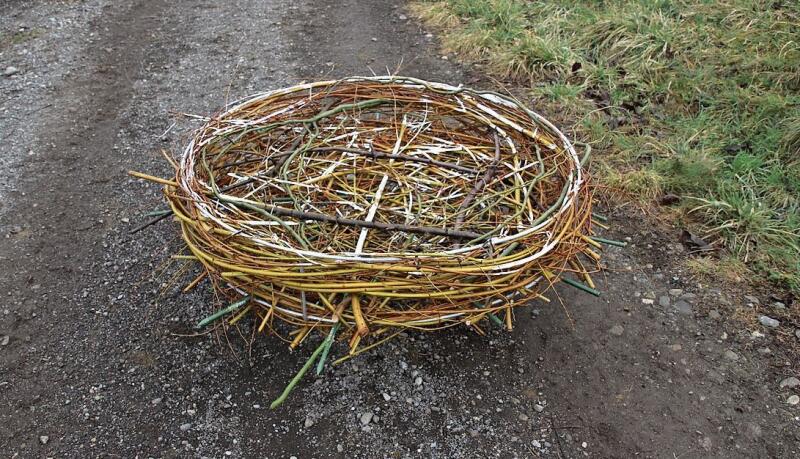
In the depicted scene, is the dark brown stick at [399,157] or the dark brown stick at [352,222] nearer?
the dark brown stick at [352,222]

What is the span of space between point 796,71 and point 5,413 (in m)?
3.76

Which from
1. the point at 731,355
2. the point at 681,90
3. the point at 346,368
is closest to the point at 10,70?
the point at 346,368

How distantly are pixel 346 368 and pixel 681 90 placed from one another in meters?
2.47

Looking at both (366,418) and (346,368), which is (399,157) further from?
(366,418)

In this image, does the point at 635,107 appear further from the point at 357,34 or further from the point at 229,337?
the point at 229,337

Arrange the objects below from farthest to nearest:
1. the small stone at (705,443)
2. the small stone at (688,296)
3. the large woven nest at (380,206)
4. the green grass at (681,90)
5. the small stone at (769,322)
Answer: the green grass at (681,90) → the small stone at (688,296) → the small stone at (769,322) → the small stone at (705,443) → the large woven nest at (380,206)

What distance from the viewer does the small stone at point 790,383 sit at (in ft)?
7.32

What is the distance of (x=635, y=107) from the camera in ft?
11.7

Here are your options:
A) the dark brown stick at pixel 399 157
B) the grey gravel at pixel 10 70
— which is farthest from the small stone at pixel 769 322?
the grey gravel at pixel 10 70

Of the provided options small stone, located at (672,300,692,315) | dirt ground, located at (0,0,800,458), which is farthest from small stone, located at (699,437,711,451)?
small stone, located at (672,300,692,315)

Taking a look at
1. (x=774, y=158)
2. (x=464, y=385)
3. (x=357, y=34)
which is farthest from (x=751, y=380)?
(x=357, y=34)

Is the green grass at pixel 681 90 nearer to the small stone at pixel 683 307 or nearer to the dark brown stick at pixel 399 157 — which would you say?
the small stone at pixel 683 307

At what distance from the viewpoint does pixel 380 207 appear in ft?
7.42

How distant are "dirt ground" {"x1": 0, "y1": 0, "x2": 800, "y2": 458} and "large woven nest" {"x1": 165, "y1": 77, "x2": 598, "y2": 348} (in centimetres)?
18
